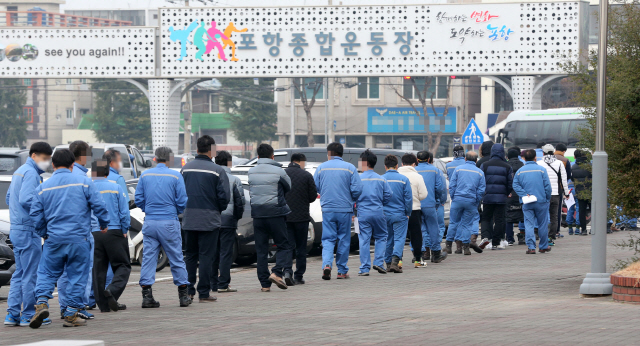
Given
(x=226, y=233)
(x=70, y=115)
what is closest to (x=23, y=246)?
(x=226, y=233)

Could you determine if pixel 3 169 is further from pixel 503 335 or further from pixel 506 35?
pixel 506 35

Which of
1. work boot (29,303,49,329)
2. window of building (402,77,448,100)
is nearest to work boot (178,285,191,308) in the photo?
work boot (29,303,49,329)

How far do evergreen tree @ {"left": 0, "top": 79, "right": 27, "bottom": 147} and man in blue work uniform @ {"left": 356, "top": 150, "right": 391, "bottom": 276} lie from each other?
7277 cm

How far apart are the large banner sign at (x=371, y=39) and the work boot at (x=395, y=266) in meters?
22.9

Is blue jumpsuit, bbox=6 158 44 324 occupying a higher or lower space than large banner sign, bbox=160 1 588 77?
lower

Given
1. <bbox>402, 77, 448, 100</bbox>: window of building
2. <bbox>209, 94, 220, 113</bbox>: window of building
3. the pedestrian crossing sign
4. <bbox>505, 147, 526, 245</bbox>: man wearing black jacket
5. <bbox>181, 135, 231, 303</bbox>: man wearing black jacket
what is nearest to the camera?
<bbox>181, 135, 231, 303</bbox>: man wearing black jacket

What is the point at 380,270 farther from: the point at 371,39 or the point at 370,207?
the point at 371,39

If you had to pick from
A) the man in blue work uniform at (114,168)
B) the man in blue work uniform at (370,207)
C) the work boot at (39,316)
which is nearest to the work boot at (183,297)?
the man in blue work uniform at (114,168)

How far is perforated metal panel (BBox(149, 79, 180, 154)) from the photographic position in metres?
38.8

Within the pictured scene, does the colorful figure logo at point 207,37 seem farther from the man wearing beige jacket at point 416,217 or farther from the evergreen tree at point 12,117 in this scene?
the evergreen tree at point 12,117

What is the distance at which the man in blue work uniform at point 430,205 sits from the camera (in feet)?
50.4

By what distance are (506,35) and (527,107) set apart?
2860mm

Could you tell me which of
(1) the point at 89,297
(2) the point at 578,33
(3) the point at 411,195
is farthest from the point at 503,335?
(2) the point at 578,33

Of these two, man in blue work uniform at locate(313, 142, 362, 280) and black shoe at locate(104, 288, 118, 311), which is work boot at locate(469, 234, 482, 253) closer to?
man in blue work uniform at locate(313, 142, 362, 280)
